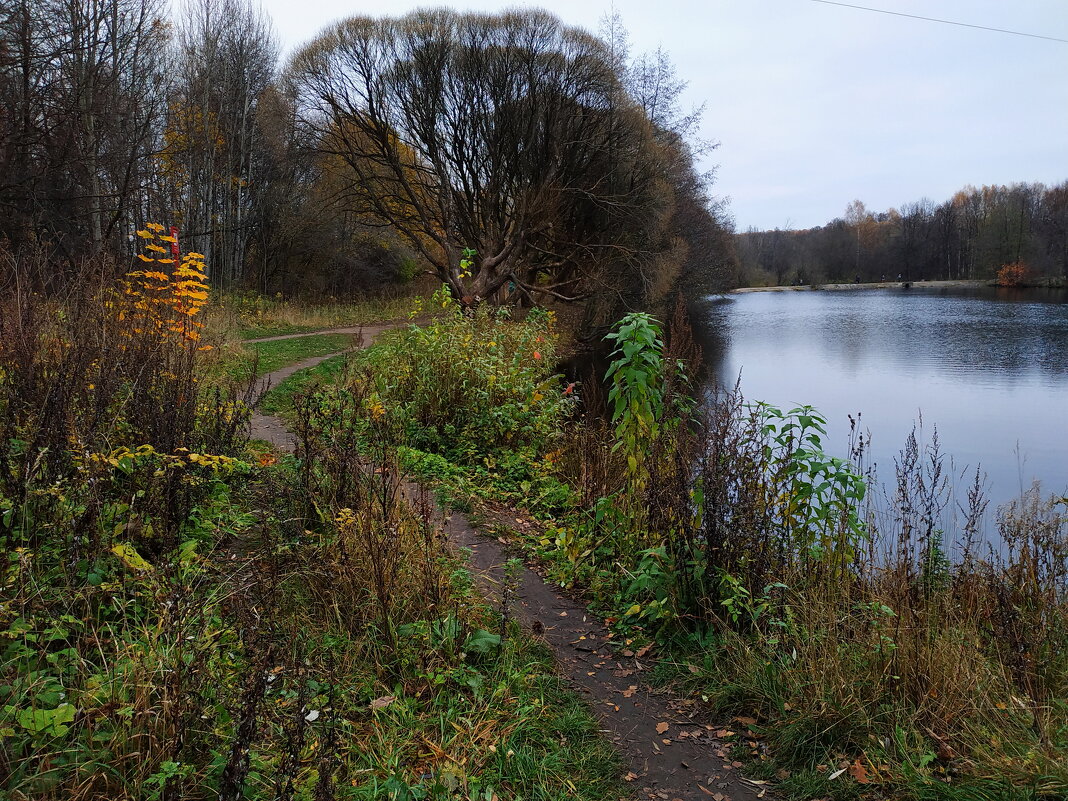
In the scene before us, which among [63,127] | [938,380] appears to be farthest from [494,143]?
[938,380]

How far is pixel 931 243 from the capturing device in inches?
3561

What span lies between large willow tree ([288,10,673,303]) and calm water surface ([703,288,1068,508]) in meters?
5.79

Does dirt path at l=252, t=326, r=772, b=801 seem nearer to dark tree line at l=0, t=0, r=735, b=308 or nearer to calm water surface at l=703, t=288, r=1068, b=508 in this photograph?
calm water surface at l=703, t=288, r=1068, b=508

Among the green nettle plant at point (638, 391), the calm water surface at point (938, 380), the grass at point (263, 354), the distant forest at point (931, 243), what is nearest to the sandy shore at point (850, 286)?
the distant forest at point (931, 243)

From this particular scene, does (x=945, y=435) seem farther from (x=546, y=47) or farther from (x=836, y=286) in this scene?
(x=836, y=286)

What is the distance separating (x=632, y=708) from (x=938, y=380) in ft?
49.8

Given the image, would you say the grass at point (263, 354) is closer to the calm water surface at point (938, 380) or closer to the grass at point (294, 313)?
the grass at point (294, 313)

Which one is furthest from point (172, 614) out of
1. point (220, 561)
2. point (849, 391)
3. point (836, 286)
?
point (836, 286)

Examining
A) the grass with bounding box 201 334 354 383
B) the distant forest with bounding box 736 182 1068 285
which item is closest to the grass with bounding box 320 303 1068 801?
the grass with bounding box 201 334 354 383

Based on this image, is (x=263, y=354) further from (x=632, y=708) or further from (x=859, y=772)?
(x=859, y=772)

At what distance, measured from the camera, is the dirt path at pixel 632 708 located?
2.97m

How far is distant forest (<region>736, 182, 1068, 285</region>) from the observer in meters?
67.9

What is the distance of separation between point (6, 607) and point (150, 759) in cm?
72

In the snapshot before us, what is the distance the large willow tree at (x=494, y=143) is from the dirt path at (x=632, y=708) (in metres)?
14.8
